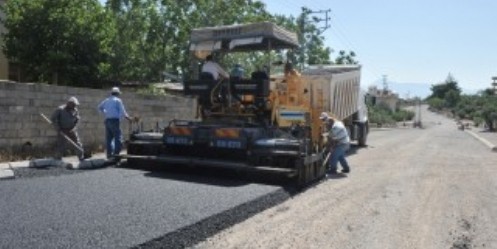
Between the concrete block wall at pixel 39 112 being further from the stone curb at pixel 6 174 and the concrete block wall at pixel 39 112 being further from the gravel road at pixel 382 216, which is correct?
the gravel road at pixel 382 216

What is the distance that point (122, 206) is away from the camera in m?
6.57

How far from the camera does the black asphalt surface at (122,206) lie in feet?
17.1

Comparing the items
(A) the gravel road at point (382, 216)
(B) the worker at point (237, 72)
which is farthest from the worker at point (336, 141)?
(B) the worker at point (237, 72)

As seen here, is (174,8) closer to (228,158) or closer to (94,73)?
(94,73)

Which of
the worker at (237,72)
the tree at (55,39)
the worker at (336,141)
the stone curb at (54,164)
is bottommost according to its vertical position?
the stone curb at (54,164)

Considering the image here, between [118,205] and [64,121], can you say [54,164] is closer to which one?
[64,121]

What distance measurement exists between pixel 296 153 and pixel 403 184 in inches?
103

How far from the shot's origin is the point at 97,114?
12.7 meters

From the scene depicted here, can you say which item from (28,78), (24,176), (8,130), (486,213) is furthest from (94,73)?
(486,213)

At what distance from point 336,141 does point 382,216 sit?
396 cm

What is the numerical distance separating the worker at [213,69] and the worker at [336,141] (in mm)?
2538

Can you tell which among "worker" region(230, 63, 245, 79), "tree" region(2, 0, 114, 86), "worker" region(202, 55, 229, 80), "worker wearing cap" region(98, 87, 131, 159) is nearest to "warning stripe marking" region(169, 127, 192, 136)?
"worker" region(202, 55, 229, 80)

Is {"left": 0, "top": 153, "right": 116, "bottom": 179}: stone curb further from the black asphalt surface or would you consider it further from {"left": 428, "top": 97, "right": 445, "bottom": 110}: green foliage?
{"left": 428, "top": 97, "right": 445, "bottom": 110}: green foliage

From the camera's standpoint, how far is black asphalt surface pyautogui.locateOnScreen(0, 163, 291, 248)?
17.1 ft
